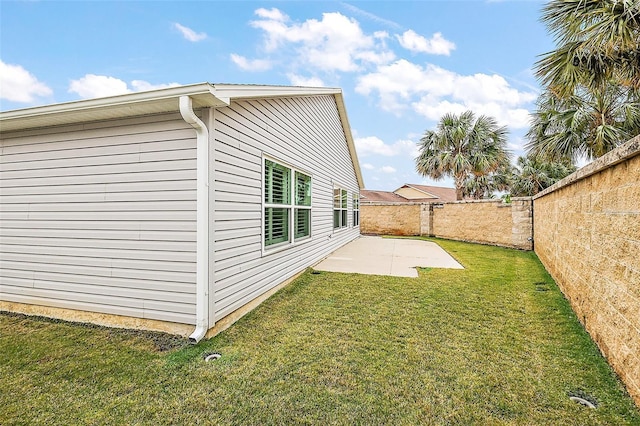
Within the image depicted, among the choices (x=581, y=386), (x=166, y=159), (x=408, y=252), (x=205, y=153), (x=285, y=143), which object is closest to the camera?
(x=581, y=386)

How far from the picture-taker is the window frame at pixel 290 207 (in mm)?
4305

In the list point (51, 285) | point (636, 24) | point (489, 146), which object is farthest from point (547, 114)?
point (51, 285)

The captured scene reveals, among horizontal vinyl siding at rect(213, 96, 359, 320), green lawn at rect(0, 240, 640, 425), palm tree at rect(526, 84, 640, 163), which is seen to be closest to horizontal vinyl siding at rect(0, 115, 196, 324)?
horizontal vinyl siding at rect(213, 96, 359, 320)

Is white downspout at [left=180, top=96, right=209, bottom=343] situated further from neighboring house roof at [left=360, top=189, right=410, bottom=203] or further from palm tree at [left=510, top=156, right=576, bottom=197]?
neighboring house roof at [left=360, top=189, right=410, bottom=203]

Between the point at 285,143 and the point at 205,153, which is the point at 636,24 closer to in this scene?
the point at 285,143

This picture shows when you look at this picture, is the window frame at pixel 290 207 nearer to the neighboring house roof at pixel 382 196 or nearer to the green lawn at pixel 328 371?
the green lawn at pixel 328 371

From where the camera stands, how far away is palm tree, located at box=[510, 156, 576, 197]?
17.8 metres

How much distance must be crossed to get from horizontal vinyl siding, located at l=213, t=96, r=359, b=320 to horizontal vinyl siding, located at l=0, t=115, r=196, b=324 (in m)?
0.32

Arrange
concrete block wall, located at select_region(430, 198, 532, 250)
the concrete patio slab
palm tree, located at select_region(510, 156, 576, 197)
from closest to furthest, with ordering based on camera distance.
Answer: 1. the concrete patio slab
2. concrete block wall, located at select_region(430, 198, 532, 250)
3. palm tree, located at select_region(510, 156, 576, 197)

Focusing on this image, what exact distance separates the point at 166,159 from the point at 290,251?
2.80 m

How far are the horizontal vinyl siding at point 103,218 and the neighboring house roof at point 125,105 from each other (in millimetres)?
125

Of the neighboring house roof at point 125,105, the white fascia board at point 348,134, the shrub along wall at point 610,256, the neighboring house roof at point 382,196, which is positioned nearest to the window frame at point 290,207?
the neighboring house roof at point 125,105

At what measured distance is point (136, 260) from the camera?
337 cm

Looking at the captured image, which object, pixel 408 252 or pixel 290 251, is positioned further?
pixel 408 252
